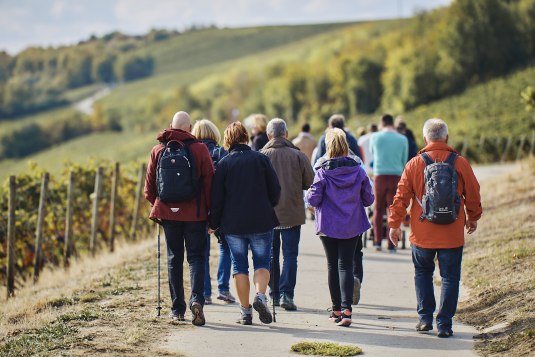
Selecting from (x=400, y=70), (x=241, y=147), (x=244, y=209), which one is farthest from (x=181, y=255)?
(x=400, y=70)

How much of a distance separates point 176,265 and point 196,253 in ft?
0.88

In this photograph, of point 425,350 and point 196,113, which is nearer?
point 425,350

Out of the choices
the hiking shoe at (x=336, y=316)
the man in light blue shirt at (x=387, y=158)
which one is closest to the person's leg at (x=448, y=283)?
the hiking shoe at (x=336, y=316)

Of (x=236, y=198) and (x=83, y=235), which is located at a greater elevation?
(x=236, y=198)

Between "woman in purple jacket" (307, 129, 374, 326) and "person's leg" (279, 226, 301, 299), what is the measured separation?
0.93 m

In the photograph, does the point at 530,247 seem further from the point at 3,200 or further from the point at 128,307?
the point at 3,200

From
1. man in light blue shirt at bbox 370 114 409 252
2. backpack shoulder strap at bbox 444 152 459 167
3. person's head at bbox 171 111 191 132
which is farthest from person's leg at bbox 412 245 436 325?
man in light blue shirt at bbox 370 114 409 252

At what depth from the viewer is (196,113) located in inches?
6747

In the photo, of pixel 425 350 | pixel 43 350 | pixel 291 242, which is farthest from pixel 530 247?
pixel 43 350

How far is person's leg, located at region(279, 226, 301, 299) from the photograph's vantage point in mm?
10648

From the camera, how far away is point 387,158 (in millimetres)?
15047

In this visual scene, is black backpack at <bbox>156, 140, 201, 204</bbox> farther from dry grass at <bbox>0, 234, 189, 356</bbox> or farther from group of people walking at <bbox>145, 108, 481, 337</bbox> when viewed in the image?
dry grass at <bbox>0, 234, 189, 356</bbox>

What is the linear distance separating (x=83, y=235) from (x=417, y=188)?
14.0m

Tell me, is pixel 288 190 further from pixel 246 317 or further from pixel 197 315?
pixel 197 315
